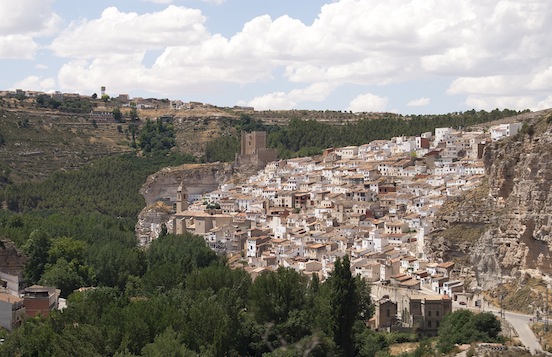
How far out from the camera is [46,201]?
70500 millimetres

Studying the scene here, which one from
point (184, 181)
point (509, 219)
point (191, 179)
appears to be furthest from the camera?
point (191, 179)

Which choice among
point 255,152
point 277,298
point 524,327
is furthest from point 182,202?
point 524,327

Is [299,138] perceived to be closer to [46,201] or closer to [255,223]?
[46,201]

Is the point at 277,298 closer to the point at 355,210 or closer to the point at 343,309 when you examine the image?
the point at 343,309

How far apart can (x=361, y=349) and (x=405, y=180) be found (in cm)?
2613

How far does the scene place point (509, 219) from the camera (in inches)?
1592

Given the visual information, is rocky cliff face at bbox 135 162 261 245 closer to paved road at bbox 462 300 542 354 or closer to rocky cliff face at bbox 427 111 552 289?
rocky cliff face at bbox 427 111 552 289

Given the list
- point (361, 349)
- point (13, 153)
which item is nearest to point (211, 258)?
point (361, 349)

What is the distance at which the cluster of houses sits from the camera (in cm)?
4262

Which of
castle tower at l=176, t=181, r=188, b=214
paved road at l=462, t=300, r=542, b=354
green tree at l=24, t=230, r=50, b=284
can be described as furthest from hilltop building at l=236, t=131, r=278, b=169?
paved road at l=462, t=300, r=542, b=354

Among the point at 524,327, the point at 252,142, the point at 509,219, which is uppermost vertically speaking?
the point at 252,142

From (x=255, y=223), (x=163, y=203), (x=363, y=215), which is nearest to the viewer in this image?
(x=363, y=215)

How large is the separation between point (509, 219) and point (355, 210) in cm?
1349

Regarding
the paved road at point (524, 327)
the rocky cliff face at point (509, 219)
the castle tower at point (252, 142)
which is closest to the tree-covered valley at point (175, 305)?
the paved road at point (524, 327)
